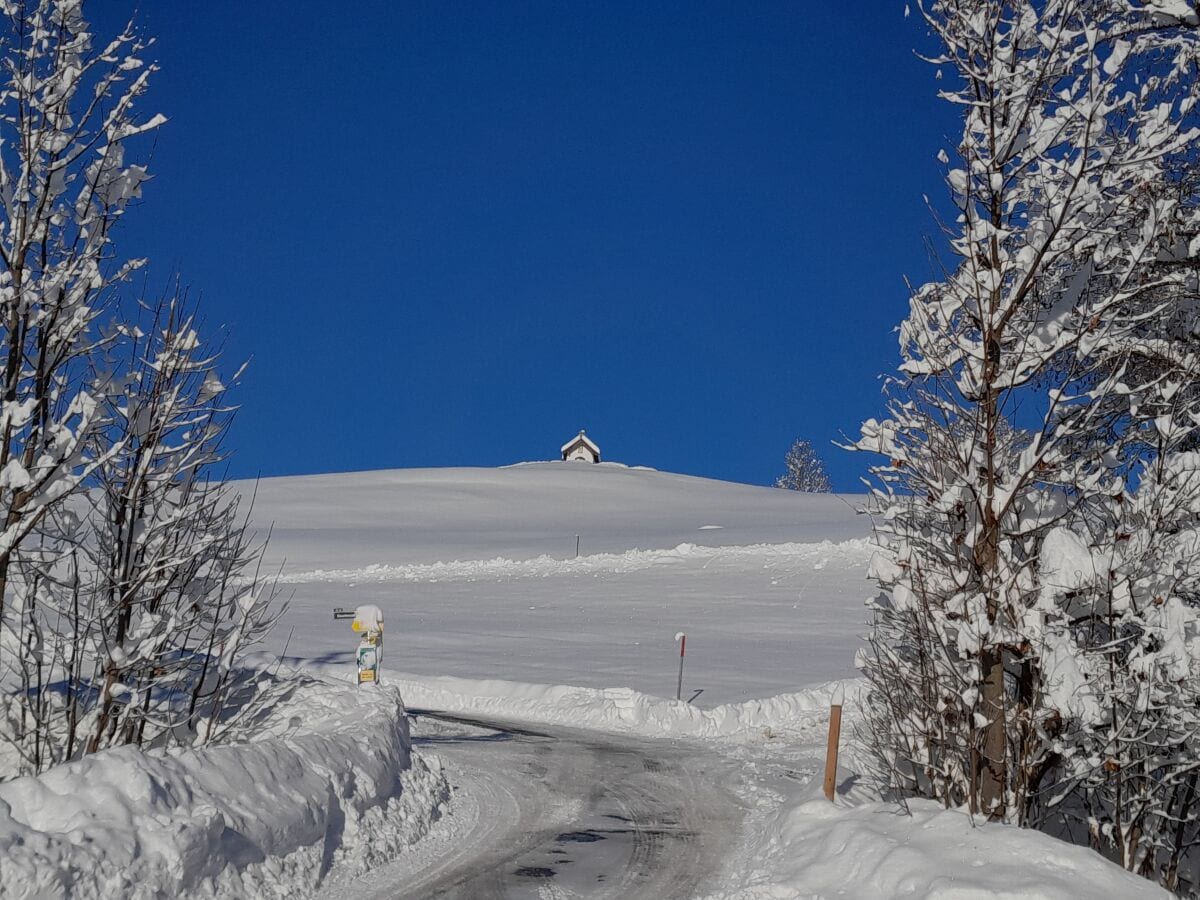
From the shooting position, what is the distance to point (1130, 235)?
379 inches

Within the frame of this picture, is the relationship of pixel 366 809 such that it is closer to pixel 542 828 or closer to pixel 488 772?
pixel 542 828

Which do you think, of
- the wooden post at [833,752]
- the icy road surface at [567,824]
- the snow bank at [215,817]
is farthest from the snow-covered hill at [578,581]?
the snow bank at [215,817]

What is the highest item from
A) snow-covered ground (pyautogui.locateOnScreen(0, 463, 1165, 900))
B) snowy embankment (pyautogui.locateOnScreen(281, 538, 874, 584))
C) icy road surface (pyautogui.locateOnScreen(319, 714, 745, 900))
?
snowy embankment (pyautogui.locateOnScreen(281, 538, 874, 584))

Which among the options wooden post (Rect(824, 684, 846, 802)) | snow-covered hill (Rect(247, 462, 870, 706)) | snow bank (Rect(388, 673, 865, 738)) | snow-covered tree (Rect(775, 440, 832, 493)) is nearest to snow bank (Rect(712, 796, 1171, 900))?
wooden post (Rect(824, 684, 846, 802))

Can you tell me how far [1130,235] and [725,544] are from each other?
49.9m

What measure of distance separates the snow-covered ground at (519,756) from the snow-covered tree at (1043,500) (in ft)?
3.12

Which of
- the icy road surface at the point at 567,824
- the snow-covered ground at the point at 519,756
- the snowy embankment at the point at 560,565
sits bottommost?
the icy road surface at the point at 567,824

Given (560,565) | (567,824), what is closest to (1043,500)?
(567,824)

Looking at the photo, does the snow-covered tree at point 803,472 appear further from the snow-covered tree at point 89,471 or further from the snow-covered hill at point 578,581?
the snow-covered tree at point 89,471

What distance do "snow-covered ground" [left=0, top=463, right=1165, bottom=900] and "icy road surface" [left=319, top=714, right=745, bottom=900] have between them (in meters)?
0.07

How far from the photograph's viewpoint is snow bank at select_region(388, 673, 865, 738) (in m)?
20.7

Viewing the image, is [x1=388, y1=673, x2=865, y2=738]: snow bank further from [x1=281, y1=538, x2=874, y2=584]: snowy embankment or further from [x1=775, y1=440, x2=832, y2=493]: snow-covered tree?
[x1=775, y1=440, x2=832, y2=493]: snow-covered tree

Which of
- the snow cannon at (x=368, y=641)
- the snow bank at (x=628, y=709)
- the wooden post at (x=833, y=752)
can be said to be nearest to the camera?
the wooden post at (x=833, y=752)

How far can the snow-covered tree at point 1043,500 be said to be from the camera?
774 centimetres
